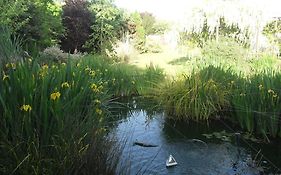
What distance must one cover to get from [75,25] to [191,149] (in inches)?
489

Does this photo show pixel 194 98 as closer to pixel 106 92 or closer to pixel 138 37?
pixel 106 92

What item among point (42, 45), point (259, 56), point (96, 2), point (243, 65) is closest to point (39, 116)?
point (243, 65)

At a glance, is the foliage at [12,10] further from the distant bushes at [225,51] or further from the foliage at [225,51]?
the distant bushes at [225,51]

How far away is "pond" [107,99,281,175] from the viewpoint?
15.5ft

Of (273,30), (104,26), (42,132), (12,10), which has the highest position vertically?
(104,26)

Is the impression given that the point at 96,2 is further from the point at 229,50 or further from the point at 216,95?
the point at 216,95

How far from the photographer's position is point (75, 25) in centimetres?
1670

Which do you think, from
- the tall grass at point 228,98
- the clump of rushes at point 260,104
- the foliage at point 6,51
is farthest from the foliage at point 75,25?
the foliage at point 6,51

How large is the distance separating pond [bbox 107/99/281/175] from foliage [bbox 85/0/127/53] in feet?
33.5

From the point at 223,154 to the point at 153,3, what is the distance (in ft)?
101

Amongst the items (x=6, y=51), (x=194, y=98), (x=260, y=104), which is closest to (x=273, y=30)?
(x=194, y=98)

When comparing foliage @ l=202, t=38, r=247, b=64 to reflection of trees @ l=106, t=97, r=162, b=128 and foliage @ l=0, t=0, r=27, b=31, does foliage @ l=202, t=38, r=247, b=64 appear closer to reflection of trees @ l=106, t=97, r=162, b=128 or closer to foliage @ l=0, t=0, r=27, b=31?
reflection of trees @ l=106, t=97, r=162, b=128

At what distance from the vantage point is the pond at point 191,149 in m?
4.73

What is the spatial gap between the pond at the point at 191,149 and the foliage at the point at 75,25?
1010 cm
